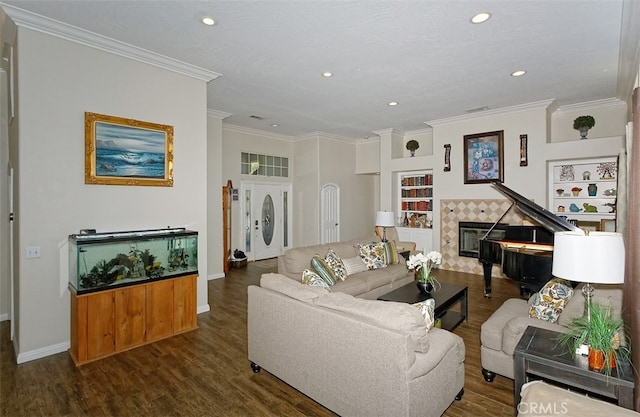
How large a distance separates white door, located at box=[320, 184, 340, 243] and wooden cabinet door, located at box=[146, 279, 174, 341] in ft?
16.3

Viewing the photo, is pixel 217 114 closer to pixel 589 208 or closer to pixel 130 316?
pixel 130 316

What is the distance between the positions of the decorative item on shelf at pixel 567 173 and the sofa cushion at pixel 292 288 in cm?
608

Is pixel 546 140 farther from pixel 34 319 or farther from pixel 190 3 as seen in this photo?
pixel 34 319

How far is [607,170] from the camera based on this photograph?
18.7 ft

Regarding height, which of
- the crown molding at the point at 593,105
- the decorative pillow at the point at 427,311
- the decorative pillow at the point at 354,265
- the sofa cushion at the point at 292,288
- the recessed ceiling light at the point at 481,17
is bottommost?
the decorative pillow at the point at 354,265

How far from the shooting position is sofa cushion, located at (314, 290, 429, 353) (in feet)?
6.38

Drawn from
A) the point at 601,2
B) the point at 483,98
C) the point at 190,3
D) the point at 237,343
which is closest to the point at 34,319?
the point at 237,343

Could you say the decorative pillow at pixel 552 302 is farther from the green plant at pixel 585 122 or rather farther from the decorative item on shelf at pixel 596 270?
the green plant at pixel 585 122

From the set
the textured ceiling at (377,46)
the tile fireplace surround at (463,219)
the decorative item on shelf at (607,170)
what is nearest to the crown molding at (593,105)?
the textured ceiling at (377,46)

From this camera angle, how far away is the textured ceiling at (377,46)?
2.91 meters

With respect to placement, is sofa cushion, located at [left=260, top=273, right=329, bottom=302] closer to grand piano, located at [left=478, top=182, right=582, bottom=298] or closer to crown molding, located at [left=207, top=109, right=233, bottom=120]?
grand piano, located at [left=478, top=182, right=582, bottom=298]

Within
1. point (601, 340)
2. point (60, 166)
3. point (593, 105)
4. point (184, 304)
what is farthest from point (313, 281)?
point (593, 105)

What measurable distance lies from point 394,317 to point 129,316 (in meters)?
2.89

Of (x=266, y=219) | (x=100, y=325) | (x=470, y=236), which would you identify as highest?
(x=266, y=219)
